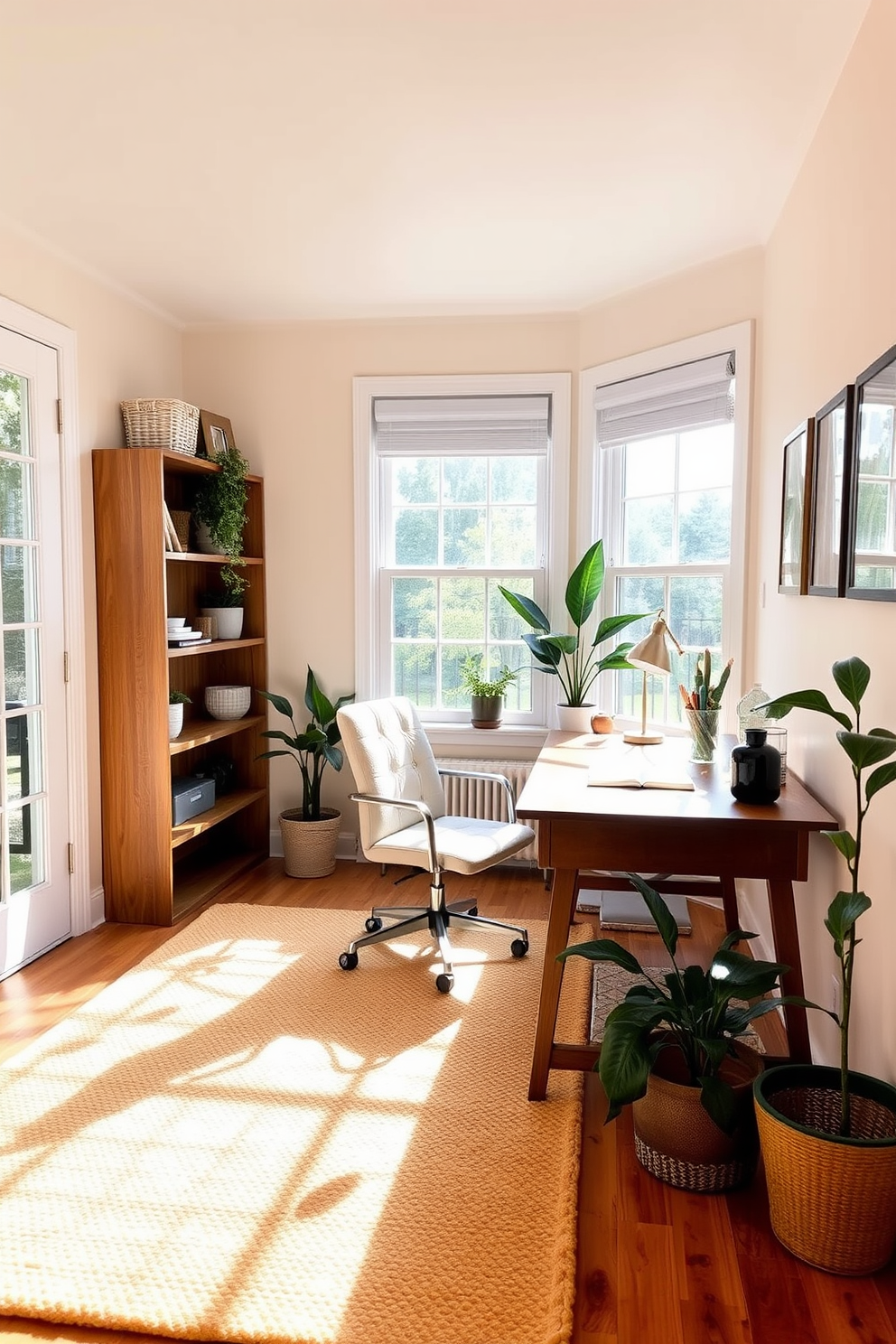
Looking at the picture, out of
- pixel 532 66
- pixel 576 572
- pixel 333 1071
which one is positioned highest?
pixel 532 66

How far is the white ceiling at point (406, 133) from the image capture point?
2191 millimetres

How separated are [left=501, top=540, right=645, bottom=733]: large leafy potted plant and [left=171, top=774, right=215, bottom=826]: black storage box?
1.60 metres

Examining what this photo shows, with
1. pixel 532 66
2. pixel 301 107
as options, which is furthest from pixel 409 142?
pixel 532 66

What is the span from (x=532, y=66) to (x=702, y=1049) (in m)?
2.41

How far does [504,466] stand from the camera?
180 inches

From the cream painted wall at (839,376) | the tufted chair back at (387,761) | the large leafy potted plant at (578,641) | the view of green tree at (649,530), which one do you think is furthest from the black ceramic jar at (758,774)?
the view of green tree at (649,530)

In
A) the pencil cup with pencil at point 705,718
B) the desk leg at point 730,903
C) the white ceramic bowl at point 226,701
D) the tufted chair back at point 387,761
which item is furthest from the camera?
the white ceramic bowl at point 226,701

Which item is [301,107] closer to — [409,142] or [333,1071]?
[409,142]

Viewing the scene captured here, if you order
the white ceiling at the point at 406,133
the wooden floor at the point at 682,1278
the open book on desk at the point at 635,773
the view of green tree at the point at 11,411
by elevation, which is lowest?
the wooden floor at the point at 682,1278

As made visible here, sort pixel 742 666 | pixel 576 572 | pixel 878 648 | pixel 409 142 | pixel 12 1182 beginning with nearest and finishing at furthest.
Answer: pixel 878 648
pixel 12 1182
pixel 409 142
pixel 742 666
pixel 576 572

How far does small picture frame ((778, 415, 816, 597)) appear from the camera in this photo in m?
2.66

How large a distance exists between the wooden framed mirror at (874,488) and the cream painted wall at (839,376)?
0.20 ft

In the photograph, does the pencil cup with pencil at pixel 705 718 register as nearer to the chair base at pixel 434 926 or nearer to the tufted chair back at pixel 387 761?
the chair base at pixel 434 926

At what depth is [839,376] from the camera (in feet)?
7.89
